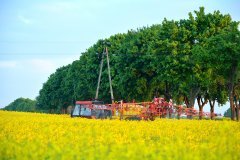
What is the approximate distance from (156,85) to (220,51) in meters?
19.1

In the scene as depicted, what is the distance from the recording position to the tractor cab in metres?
38.7

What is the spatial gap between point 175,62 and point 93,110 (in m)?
15.4

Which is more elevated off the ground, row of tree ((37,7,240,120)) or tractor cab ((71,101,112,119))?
row of tree ((37,7,240,120))

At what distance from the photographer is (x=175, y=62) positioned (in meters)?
50.3

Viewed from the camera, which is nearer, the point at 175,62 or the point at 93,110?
the point at 93,110

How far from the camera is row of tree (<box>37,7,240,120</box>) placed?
45.8 meters

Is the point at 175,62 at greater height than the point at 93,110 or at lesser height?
greater

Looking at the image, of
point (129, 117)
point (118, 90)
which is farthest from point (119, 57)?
point (129, 117)

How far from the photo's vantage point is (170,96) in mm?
63938

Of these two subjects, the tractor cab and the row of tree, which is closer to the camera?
the tractor cab

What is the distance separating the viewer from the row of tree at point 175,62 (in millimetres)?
45812

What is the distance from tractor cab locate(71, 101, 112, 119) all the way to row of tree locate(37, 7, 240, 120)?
1350 centimetres

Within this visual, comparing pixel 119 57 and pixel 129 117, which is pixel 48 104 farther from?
pixel 129 117

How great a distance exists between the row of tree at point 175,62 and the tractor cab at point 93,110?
13504 mm
